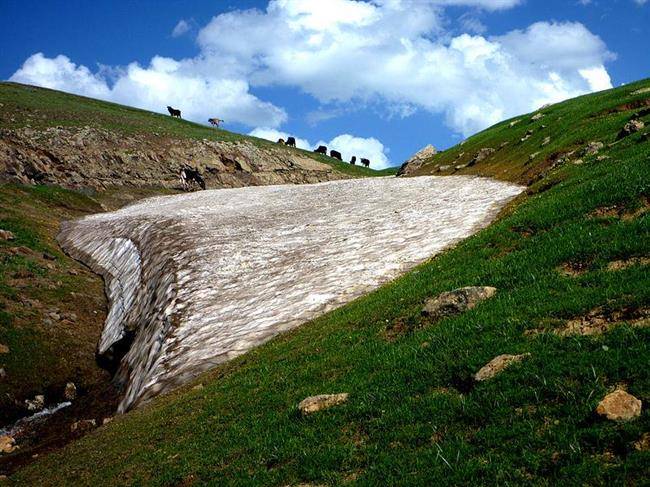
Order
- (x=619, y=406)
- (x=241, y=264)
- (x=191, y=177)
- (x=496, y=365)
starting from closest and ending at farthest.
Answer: (x=619, y=406) → (x=496, y=365) → (x=241, y=264) → (x=191, y=177)

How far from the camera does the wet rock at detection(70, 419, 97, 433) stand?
58.5 ft

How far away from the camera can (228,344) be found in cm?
1797

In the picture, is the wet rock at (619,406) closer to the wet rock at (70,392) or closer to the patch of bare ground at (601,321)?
the patch of bare ground at (601,321)

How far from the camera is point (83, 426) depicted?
18047 millimetres

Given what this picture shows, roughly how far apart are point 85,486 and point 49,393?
14761 millimetres

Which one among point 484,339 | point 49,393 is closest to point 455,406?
point 484,339

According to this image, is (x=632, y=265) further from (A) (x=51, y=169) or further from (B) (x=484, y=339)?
(A) (x=51, y=169)

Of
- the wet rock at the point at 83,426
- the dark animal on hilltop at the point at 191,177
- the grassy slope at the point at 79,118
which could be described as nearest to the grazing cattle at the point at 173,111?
the grassy slope at the point at 79,118

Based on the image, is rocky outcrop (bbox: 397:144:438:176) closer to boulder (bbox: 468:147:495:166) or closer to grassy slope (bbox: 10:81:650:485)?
boulder (bbox: 468:147:495:166)

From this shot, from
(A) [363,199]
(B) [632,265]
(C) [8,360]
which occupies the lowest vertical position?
(C) [8,360]

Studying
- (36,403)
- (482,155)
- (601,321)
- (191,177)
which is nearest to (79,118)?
(191,177)

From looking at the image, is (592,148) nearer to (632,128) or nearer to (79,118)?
(632,128)

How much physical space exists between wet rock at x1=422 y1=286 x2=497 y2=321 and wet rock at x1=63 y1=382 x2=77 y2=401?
18.9 metres

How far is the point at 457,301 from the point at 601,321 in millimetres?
3804
